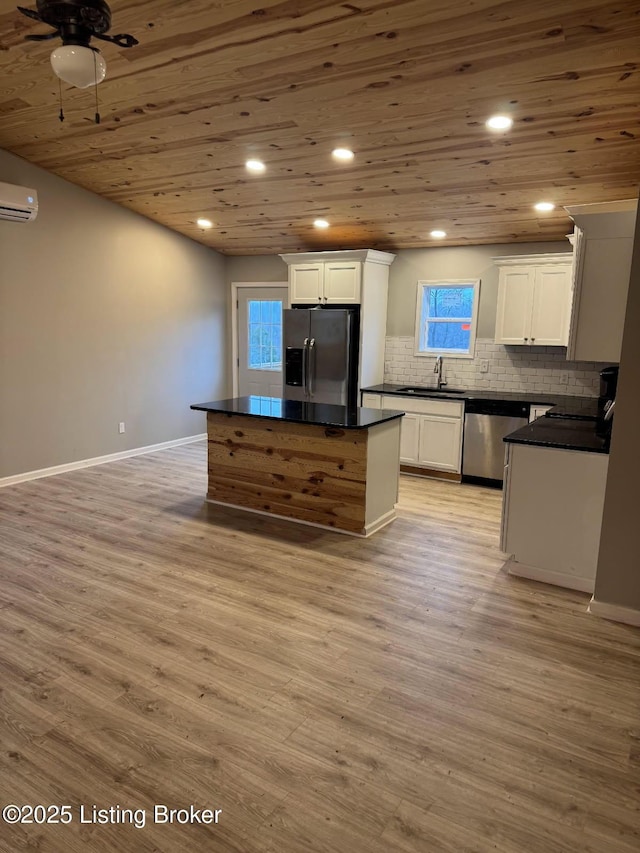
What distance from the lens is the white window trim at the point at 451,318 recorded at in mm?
5871

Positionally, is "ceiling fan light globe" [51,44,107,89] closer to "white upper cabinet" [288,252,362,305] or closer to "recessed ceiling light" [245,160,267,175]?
"recessed ceiling light" [245,160,267,175]

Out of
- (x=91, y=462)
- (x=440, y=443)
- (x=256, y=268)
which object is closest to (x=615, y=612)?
(x=440, y=443)

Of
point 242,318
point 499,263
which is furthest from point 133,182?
point 499,263

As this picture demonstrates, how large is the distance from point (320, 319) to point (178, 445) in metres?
2.47

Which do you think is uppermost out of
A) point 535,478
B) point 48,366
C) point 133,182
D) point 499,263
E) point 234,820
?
point 133,182

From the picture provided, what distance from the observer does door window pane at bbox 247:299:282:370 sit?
7.37m

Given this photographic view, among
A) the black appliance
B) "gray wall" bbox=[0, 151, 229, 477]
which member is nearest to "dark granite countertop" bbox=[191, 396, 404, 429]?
the black appliance

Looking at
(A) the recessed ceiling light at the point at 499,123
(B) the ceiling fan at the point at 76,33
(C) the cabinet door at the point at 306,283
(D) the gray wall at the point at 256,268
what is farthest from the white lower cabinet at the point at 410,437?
(B) the ceiling fan at the point at 76,33

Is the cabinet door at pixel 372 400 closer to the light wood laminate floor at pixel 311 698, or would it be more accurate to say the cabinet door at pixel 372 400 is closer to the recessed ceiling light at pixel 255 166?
the light wood laminate floor at pixel 311 698

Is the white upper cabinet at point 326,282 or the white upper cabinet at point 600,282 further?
the white upper cabinet at point 326,282

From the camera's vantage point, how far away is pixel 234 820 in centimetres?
171

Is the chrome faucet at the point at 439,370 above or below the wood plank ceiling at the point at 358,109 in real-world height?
below

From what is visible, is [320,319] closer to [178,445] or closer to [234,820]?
[178,445]

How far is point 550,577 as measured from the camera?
3.39 meters
